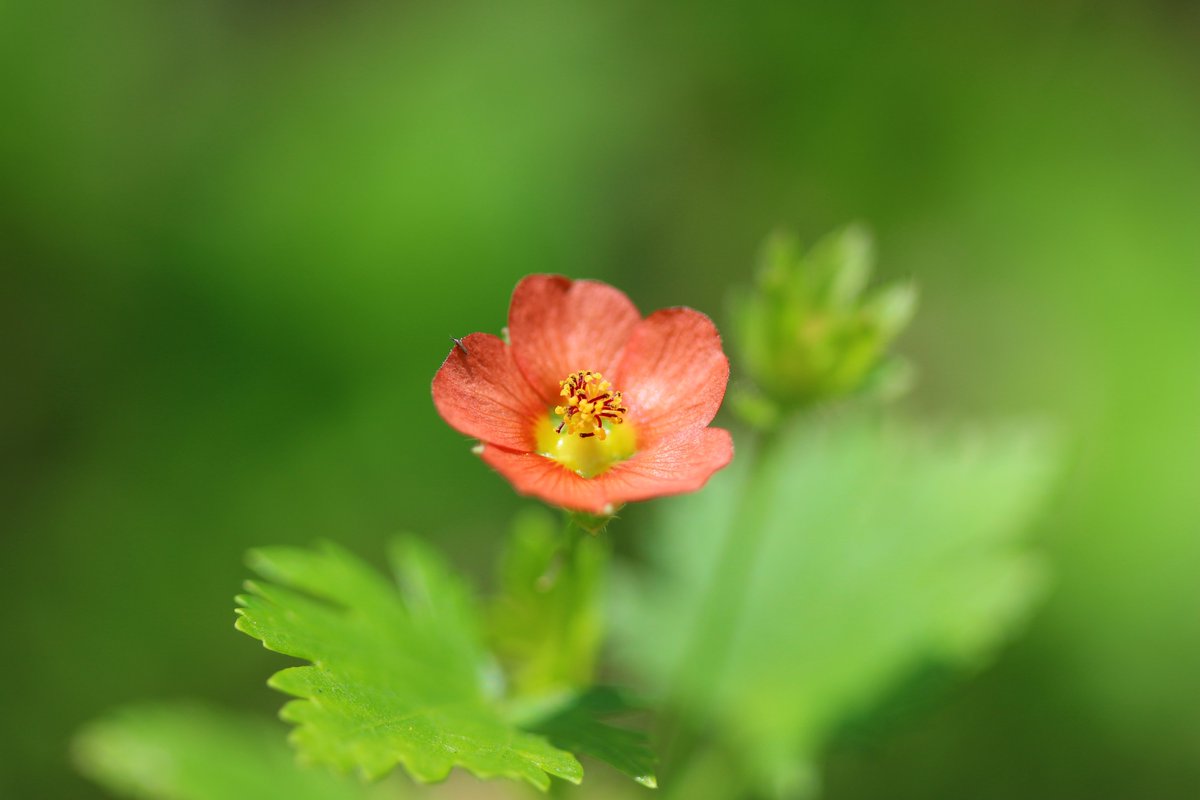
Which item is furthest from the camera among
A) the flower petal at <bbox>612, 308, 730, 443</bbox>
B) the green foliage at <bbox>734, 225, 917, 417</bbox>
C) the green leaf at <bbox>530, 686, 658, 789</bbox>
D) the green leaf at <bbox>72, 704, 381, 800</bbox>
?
the green leaf at <bbox>72, 704, 381, 800</bbox>

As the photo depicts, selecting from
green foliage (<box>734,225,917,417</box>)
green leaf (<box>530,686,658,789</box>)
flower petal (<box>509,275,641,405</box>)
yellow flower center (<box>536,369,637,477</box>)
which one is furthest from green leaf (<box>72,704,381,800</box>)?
green foliage (<box>734,225,917,417</box>)

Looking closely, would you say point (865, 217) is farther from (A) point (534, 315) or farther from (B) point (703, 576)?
(A) point (534, 315)

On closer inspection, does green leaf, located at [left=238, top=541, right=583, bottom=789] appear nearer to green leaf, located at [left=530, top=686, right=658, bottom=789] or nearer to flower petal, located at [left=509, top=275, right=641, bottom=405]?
green leaf, located at [left=530, top=686, right=658, bottom=789]

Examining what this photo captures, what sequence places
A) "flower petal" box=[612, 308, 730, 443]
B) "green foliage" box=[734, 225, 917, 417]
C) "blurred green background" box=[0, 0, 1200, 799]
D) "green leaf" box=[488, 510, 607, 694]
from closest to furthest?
"flower petal" box=[612, 308, 730, 443]
"green leaf" box=[488, 510, 607, 694]
"green foliage" box=[734, 225, 917, 417]
"blurred green background" box=[0, 0, 1200, 799]

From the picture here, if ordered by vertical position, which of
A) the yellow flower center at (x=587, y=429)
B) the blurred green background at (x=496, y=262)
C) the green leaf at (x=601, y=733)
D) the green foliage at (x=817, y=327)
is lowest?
the green leaf at (x=601, y=733)

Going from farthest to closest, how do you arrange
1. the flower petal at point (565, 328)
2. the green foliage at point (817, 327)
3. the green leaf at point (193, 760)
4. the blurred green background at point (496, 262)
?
the blurred green background at point (496, 262) < the green leaf at point (193, 760) < the green foliage at point (817, 327) < the flower petal at point (565, 328)

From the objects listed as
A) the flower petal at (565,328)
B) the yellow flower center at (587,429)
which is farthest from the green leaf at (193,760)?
the flower petal at (565,328)

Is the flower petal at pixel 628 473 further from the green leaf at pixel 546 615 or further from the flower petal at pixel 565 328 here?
the green leaf at pixel 546 615
